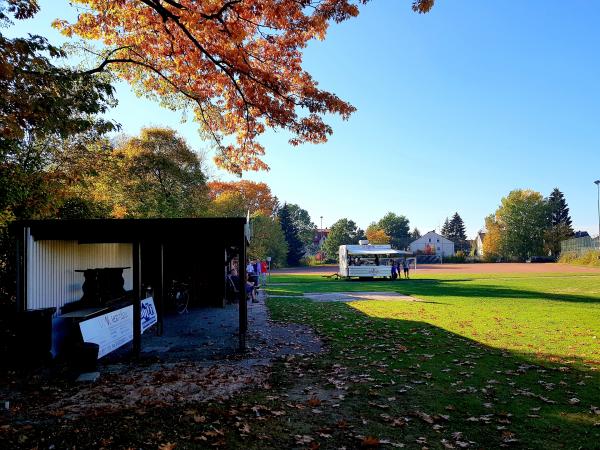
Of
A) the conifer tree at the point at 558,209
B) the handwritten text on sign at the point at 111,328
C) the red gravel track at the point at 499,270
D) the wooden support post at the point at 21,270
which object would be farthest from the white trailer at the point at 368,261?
the conifer tree at the point at 558,209

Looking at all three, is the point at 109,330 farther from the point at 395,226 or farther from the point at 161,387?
the point at 395,226

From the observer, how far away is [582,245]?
6612 centimetres

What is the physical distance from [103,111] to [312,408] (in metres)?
8.60

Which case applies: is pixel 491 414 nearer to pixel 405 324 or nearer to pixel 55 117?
pixel 405 324

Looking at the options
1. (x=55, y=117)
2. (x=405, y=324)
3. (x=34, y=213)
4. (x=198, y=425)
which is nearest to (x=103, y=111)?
(x=55, y=117)

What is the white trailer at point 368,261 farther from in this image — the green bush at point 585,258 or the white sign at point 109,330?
the green bush at point 585,258

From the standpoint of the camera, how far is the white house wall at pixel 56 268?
361 inches

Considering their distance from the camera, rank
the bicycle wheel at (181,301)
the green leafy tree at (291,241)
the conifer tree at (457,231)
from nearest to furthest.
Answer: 1. the bicycle wheel at (181,301)
2. the green leafy tree at (291,241)
3. the conifer tree at (457,231)

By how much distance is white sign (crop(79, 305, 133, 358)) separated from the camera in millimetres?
8016

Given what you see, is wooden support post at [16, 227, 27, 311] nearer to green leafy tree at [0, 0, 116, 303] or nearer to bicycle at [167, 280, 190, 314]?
green leafy tree at [0, 0, 116, 303]

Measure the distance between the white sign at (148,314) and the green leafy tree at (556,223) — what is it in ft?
322

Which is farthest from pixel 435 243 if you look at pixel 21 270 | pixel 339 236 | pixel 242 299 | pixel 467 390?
pixel 21 270

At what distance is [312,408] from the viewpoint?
5.62 m

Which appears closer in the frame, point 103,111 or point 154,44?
point 103,111
